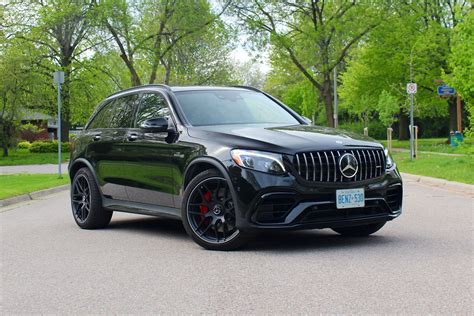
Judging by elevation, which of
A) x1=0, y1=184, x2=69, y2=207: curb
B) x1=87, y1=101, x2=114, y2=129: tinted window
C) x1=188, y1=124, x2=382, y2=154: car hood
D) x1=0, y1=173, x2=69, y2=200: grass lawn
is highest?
x1=87, y1=101, x2=114, y2=129: tinted window

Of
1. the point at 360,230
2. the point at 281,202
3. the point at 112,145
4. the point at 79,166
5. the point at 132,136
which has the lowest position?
the point at 360,230

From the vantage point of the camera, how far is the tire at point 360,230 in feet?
26.6

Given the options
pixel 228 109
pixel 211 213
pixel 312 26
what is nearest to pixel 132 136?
pixel 228 109

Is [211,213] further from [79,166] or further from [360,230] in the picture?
[79,166]

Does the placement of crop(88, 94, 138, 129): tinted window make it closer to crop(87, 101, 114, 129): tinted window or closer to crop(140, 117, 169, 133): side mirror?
crop(87, 101, 114, 129): tinted window

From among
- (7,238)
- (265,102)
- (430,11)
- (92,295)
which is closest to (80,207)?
(7,238)

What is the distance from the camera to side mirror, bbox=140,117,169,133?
26.4 ft

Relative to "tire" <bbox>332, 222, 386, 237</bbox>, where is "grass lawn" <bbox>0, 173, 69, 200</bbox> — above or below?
below

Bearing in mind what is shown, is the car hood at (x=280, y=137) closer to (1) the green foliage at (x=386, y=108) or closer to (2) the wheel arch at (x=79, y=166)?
(2) the wheel arch at (x=79, y=166)

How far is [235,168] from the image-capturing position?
276 inches

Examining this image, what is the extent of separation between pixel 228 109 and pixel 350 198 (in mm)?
1999

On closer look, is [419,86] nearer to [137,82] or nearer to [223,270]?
[137,82]

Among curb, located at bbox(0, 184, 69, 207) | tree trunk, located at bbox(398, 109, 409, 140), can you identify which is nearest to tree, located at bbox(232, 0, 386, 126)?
tree trunk, located at bbox(398, 109, 409, 140)

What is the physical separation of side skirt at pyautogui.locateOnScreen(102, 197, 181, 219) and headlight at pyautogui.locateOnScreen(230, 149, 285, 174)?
45.6 inches
